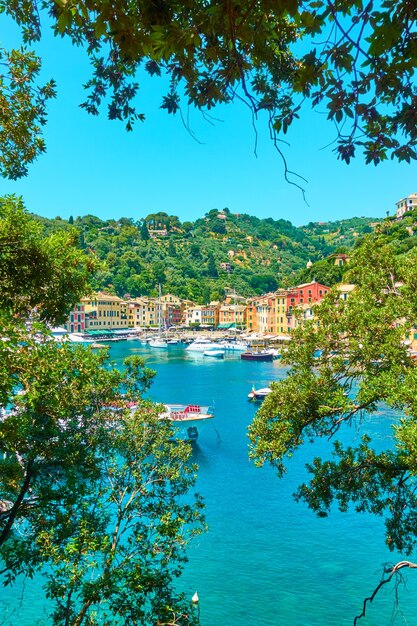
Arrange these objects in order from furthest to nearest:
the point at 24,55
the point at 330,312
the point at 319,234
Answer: the point at 319,234 < the point at 330,312 < the point at 24,55

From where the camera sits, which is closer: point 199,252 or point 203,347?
point 203,347

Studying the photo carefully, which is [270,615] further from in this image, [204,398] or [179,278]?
[179,278]

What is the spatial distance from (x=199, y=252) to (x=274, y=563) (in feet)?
349

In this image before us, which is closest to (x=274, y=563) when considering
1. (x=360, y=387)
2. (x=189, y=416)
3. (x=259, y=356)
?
(x=360, y=387)

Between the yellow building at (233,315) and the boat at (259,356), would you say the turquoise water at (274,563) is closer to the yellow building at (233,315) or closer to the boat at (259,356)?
the boat at (259,356)

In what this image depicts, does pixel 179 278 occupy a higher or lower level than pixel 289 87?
higher

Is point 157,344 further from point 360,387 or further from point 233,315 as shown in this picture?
point 360,387

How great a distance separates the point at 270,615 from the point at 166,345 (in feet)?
175

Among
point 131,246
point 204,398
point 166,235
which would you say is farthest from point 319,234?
point 204,398

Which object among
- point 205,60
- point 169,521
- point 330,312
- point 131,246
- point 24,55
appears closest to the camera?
point 205,60

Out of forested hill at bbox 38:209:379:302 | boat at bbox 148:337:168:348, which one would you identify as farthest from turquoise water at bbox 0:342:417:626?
forested hill at bbox 38:209:379:302

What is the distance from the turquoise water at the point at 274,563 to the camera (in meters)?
9.50

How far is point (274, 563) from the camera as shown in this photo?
11.1m

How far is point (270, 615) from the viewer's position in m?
9.46
